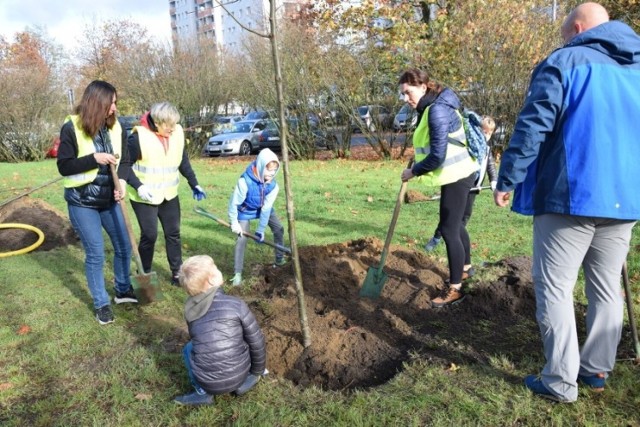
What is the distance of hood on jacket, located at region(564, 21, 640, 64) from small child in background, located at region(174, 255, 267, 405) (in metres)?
2.32

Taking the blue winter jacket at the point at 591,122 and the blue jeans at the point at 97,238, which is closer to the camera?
the blue winter jacket at the point at 591,122

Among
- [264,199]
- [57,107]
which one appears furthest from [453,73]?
[57,107]

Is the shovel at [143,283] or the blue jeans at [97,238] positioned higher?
the blue jeans at [97,238]

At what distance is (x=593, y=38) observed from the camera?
2.63m

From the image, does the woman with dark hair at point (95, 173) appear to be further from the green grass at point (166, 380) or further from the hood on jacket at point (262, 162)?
the hood on jacket at point (262, 162)

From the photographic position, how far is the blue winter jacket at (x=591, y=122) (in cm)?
257

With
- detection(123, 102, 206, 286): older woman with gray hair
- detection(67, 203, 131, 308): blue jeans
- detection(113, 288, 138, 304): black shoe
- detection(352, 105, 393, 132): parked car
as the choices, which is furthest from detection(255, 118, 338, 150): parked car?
detection(67, 203, 131, 308): blue jeans

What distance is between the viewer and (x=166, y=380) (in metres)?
3.56

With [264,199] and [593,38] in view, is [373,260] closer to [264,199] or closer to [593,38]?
[264,199]

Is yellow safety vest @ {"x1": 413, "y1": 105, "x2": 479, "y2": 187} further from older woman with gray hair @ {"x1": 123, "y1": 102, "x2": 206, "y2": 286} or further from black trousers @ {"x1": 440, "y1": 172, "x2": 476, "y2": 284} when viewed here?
older woman with gray hair @ {"x1": 123, "y1": 102, "x2": 206, "y2": 286}

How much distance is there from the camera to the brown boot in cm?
436

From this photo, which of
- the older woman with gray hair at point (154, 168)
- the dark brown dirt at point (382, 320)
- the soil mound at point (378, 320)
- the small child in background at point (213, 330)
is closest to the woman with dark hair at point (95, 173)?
the older woman with gray hair at point (154, 168)

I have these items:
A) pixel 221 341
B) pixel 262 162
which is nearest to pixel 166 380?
pixel 221 341

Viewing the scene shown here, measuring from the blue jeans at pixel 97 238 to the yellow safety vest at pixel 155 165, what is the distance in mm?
401
